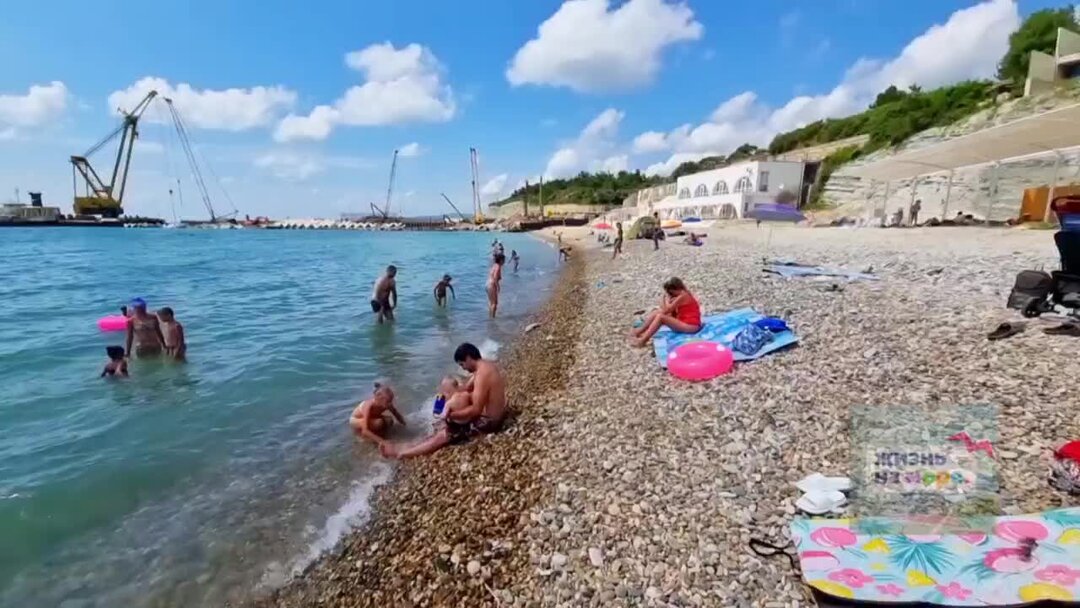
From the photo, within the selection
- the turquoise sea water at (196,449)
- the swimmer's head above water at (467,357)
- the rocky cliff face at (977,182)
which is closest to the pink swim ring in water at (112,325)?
the turquoise sea water at (196,449)

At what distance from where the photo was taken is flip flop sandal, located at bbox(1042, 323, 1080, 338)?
5805mm

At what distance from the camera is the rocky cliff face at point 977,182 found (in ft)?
79.0

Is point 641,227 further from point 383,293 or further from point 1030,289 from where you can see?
point 1030,289

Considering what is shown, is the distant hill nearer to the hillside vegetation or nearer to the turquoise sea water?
the hillside vegetation

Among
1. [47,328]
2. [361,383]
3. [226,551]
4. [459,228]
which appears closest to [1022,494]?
[226,551]

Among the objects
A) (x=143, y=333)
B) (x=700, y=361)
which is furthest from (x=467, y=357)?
(x=143, y=333)

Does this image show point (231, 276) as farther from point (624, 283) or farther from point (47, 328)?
point (624, 283)

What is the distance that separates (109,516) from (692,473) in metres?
5.30

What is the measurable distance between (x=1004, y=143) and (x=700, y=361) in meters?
14.9

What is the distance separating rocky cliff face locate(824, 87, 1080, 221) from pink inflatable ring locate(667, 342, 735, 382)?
77.7 feet

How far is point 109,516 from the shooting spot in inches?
195

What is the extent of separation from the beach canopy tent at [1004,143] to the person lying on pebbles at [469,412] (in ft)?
49.0

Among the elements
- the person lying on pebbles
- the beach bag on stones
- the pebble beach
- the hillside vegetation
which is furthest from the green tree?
the person lying on pebbles

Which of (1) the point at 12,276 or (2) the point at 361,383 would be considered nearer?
(2) the point at 361,383
